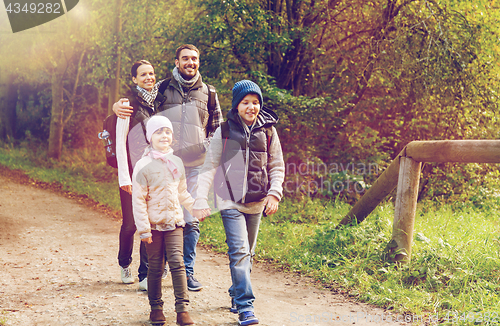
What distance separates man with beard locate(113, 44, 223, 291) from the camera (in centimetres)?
452

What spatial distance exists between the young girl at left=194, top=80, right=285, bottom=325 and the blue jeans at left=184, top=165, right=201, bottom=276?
2.73 feet

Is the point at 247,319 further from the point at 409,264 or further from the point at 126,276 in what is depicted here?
the point at 409,264

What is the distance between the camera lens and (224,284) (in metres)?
5.00

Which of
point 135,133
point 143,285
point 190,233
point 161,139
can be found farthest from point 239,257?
point 135,133

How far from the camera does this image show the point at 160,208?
3.61 m

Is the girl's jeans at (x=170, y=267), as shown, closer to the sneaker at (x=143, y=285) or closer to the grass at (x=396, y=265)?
the sneaker at (x=143, y=285)

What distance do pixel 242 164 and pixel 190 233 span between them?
4.15ft

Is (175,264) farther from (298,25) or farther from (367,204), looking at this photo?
(298,25)

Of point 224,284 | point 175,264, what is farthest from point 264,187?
point 224,284

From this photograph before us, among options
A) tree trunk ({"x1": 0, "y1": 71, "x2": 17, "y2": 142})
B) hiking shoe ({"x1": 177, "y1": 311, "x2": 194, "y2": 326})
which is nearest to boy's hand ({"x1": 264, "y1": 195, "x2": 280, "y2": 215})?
hiking shoe ({"x1": 177, "y1": 311, "x2": 194, "y2": 326})

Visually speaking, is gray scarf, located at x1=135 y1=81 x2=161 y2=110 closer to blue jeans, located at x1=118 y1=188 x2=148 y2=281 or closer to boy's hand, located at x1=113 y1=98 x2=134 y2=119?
boy's hand, located at x1=113 y1=98 x2=134 y2=119


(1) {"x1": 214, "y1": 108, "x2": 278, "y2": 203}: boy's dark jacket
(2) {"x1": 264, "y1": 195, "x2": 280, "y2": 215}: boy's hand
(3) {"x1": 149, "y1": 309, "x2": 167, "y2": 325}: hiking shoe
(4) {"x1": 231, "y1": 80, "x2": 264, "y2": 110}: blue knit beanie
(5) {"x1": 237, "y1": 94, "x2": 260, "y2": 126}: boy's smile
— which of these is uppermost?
(4) {"x1": 231, "y1": 80, "x2": 264, "y2": 110}: blue knit beanie

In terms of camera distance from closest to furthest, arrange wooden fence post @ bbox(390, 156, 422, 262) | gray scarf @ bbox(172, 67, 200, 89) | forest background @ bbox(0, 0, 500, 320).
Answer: gray scarf @ bbox(172, 67, 200, 89), wooden fence post @ bbox(390, 156, 422, 262), forest background @ bbox(0, 0, 500, 320)

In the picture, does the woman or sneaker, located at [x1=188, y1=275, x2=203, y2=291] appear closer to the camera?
the woman
